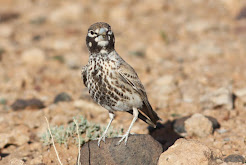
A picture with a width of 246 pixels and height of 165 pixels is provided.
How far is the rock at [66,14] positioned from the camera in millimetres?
17250

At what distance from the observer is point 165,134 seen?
27.3 feet

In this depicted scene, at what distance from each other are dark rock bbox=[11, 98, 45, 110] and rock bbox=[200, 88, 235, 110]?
4.23 meters

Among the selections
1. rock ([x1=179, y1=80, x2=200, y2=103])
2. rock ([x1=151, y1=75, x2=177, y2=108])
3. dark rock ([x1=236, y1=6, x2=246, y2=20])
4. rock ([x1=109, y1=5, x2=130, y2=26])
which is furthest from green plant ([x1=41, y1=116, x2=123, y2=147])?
dark rock ([x1=236, y1=6, x2=246, y2=20])

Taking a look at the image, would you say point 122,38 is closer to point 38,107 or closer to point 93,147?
point 38,107

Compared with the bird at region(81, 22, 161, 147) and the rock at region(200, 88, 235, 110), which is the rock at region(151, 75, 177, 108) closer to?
the rock at region(200, 88, 235, 110)

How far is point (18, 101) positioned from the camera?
10.0 meters

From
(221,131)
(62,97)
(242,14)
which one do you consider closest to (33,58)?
(62,97)

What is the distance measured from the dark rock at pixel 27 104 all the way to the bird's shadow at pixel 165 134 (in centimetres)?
310

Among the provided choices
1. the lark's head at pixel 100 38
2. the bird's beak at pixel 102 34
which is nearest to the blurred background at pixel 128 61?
the lark's head at pixel 100 38

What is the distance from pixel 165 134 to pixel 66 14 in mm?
10563

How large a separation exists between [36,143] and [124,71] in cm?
276

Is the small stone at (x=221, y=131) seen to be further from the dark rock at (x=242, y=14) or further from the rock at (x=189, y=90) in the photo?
the dark rock at (x=242, y=14)

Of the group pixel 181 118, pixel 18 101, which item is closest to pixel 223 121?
pixel 181 118

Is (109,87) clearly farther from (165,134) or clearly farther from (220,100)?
(220,100)
